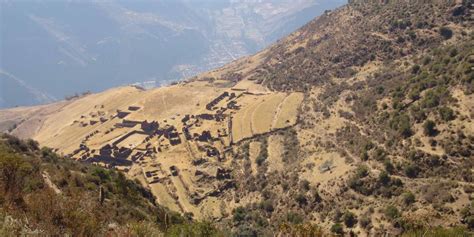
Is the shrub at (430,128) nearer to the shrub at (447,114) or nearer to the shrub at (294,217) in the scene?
the shrub at (447,114)

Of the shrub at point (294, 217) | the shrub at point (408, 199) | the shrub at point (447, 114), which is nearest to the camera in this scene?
the shrub at point (408, 199)

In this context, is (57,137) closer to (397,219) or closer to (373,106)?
(373,106)

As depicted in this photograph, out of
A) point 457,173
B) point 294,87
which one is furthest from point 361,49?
point 457,173

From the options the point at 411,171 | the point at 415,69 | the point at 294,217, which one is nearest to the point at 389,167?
the point at 411,171

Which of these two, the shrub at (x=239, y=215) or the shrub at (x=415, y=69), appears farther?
the shrub at (x=415, y=69)

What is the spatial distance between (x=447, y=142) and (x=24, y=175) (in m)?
48.1

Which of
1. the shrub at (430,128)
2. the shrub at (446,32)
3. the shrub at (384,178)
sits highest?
the shrub at (446,32)

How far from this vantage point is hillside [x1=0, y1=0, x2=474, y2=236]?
→ 56.4 metres

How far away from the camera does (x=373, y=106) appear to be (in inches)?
3135

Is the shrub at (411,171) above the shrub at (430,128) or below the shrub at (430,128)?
below

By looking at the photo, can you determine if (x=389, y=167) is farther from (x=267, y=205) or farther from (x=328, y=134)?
(x=328, y=134)

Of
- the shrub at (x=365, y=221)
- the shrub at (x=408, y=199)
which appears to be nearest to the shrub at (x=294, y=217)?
the shrub at (x=365, y=221)

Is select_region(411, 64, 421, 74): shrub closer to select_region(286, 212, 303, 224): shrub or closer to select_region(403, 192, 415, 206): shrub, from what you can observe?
select_region(403, 192, 415, 206): shrub

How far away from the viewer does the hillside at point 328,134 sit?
185 ft
